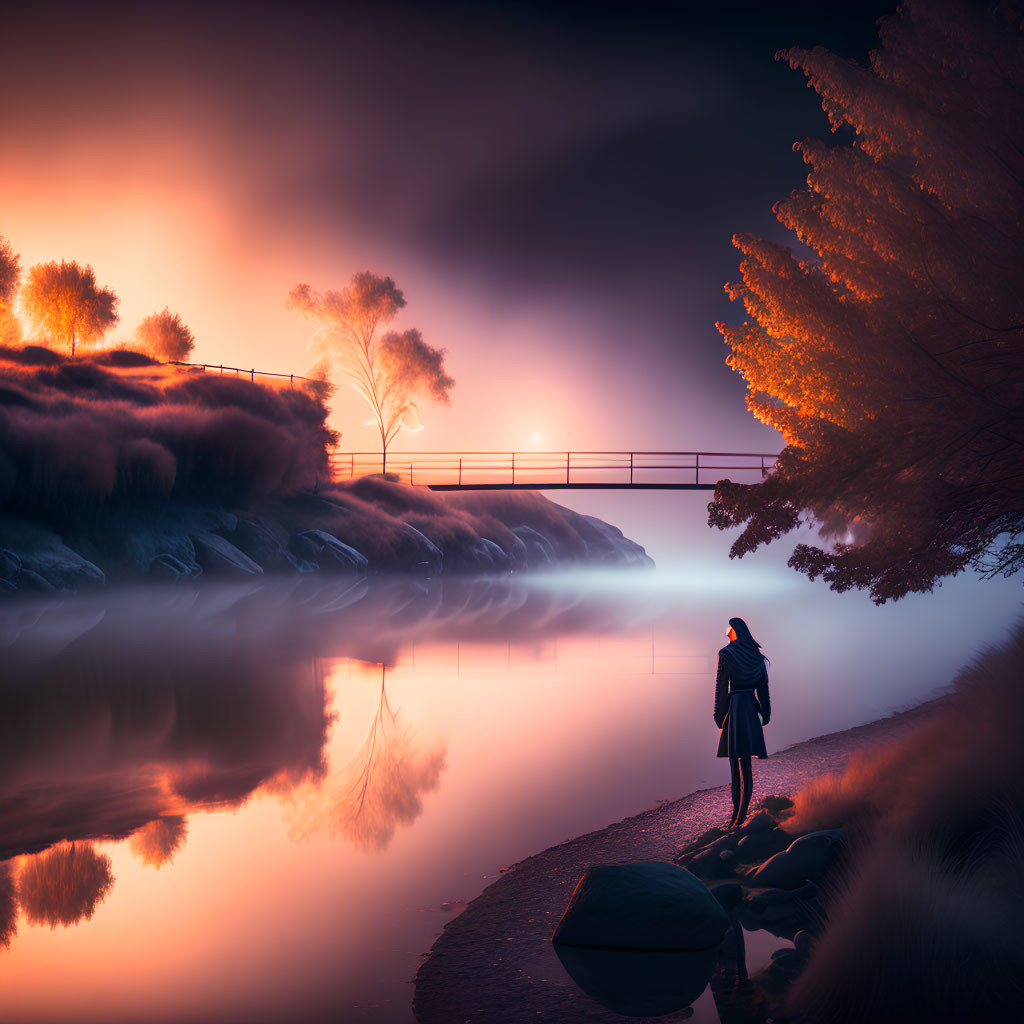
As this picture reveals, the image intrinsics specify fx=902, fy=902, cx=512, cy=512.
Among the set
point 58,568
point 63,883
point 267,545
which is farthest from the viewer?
point 267,545

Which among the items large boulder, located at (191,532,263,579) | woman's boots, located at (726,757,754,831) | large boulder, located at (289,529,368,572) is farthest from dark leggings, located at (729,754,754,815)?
large boulder, located at (289,529,368,572)

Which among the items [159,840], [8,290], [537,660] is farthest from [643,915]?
[8,290]

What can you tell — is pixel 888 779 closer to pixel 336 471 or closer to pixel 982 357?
pixel 982 357

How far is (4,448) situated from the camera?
3167cm

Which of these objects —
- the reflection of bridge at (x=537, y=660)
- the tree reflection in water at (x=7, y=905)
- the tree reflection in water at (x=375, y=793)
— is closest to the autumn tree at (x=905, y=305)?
the tree reflection in water at (x=375, y=793)

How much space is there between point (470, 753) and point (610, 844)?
429 cm

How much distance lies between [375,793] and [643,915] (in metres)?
5.16

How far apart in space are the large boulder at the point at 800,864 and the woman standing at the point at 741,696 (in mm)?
904

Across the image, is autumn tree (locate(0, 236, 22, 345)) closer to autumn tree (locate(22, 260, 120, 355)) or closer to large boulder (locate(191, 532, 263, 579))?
autumn tree (locate(22, 260, 120, 355))

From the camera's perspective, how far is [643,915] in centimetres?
611

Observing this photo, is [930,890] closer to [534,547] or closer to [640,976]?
[640,976]

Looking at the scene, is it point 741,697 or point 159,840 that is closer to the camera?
point 741,697

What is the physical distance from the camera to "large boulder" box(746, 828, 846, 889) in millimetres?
7031

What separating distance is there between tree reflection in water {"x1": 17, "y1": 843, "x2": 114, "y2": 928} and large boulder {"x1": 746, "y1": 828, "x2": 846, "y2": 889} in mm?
5165
